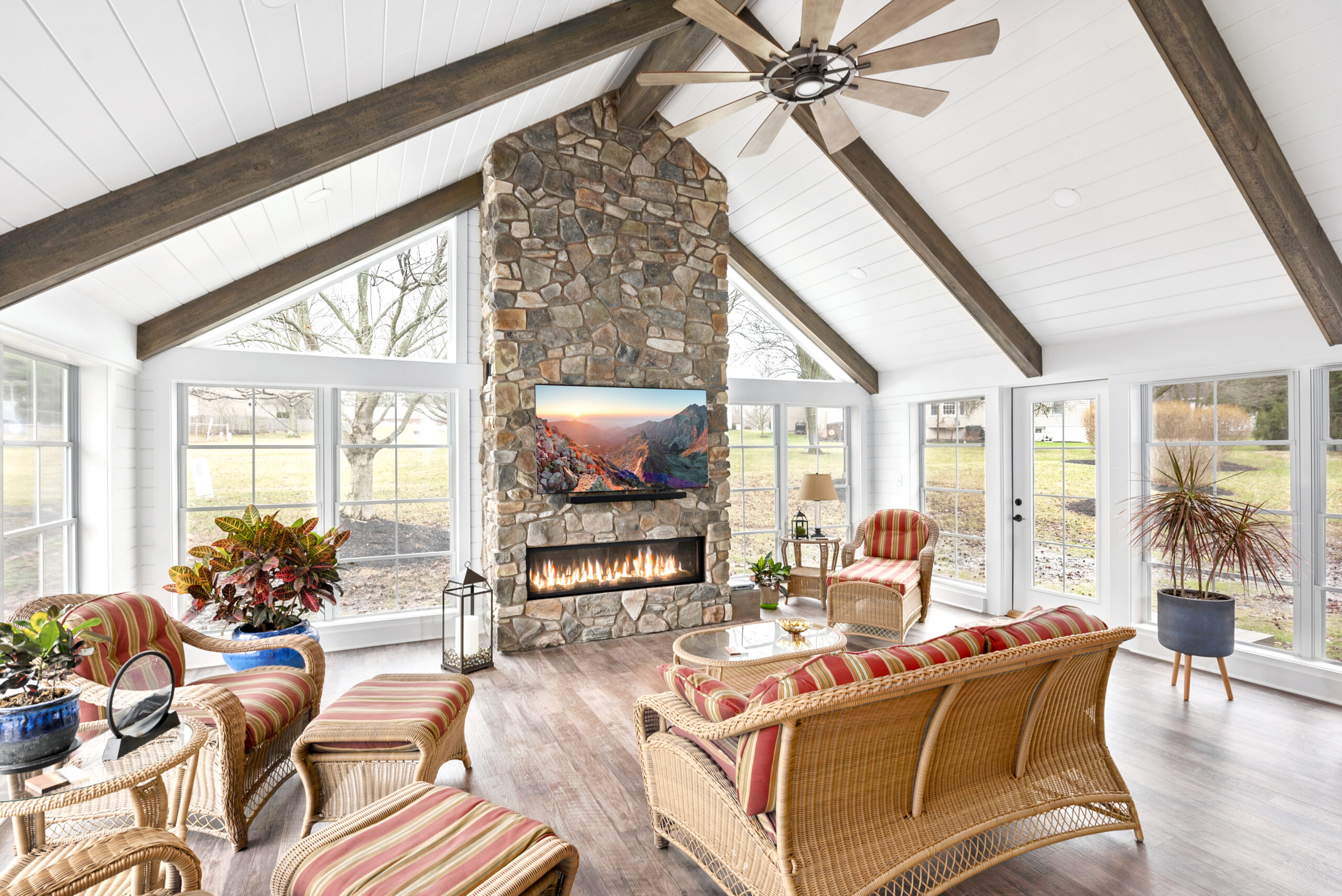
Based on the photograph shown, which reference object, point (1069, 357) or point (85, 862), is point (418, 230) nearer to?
point (85, 862)

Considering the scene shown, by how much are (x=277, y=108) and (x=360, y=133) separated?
0.35 m

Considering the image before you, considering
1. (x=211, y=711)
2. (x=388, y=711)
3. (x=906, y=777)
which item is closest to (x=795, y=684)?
(x=906, y=777)

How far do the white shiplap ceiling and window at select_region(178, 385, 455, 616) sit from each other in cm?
91

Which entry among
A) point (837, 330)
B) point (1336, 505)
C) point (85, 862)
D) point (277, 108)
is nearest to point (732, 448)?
point (837, 330)

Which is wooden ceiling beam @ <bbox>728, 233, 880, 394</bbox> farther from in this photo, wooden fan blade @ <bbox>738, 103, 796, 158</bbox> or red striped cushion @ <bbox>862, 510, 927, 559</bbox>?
wooden fan blade @ <bbox>738, 103, 796, 158</bbox>

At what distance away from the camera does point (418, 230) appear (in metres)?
5.27

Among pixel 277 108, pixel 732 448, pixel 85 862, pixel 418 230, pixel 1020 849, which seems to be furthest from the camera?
pixel 732 448

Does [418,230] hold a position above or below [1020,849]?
above

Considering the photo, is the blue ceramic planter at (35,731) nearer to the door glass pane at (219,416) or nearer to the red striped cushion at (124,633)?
the red striped cushion at (124,633)

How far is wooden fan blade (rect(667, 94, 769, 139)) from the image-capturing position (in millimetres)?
3090

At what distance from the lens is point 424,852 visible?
179cm

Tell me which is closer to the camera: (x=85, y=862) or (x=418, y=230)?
(x=85, y=862)

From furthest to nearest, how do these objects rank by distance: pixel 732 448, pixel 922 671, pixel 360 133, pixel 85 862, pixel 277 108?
pixel 732 448 → pixel 360 133 → pixel 277 108 → pixel 922 671 → pixel 85 862

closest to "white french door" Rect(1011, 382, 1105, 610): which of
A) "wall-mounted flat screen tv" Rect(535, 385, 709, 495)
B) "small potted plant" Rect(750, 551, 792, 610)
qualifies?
"small potted plant" Rect(750, 551, 792, 610)
